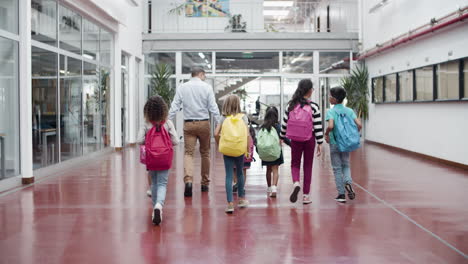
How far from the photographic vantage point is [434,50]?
33.5 ft

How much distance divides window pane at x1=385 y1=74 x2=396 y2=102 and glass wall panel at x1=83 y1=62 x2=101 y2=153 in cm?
759

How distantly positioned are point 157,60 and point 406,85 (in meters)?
8.40

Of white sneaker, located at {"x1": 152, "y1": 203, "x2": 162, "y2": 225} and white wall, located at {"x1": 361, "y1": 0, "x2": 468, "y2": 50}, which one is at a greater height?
white wall, located at {"x1": 361, "y1": 0, "x2": 468, "y2": 50}

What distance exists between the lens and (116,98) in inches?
501

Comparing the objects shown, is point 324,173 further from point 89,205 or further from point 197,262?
point 197,262

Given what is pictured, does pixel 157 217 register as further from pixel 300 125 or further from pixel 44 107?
pixel 44 107

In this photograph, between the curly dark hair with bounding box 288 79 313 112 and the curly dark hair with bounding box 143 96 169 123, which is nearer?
the curly dark hair with bounding box 143 96 169 123

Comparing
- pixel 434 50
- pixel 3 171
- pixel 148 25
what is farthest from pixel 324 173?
pixel 148 25

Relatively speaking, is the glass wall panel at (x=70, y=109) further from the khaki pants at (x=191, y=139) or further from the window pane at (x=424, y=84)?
the window pane at (x=424, y=84)

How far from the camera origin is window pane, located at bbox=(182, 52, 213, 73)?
55.2ft

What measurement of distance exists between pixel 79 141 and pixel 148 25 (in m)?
8.47

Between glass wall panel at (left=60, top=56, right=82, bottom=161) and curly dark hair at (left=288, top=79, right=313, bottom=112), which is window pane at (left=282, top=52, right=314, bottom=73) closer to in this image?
glass wall panel at (left=60, top=56, right=82, bottom=161)

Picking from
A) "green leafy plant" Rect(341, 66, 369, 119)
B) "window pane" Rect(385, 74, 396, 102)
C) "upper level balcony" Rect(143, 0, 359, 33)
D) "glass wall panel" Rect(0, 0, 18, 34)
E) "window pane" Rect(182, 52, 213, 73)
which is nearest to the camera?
"glass wall panel" Rect(0, 0, 18, 34)

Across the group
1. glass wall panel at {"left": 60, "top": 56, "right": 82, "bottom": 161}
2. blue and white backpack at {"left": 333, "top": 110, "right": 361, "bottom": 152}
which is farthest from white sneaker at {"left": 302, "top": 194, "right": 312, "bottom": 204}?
glass wall panel at {"left": 60, "top": 56, "right": 82, "bottom": 161}
